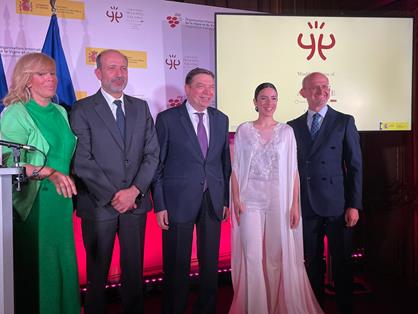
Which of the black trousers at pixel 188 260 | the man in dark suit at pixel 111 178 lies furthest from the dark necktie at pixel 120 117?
the black trousers at pixel 188 260

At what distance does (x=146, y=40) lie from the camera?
411 centimetres

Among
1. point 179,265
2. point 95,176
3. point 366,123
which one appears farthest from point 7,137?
point 366,123

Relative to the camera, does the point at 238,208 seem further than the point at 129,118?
Yes

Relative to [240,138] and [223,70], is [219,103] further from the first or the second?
[240,138]

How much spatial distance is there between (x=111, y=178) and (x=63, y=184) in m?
0.39

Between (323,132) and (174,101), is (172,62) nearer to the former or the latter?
(174,101)

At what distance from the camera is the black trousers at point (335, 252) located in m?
3.17

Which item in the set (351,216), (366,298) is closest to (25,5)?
(351,216)

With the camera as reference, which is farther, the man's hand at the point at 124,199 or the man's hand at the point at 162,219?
the man's hand at the point at 162,219

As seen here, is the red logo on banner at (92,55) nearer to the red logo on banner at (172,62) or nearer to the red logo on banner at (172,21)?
the red logo on banner at (172,62)

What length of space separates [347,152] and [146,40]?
2082 millimetres

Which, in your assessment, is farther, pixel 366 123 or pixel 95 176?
pixel 366 123

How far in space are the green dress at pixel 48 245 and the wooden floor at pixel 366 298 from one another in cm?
119

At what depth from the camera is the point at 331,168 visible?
3.13 meters
